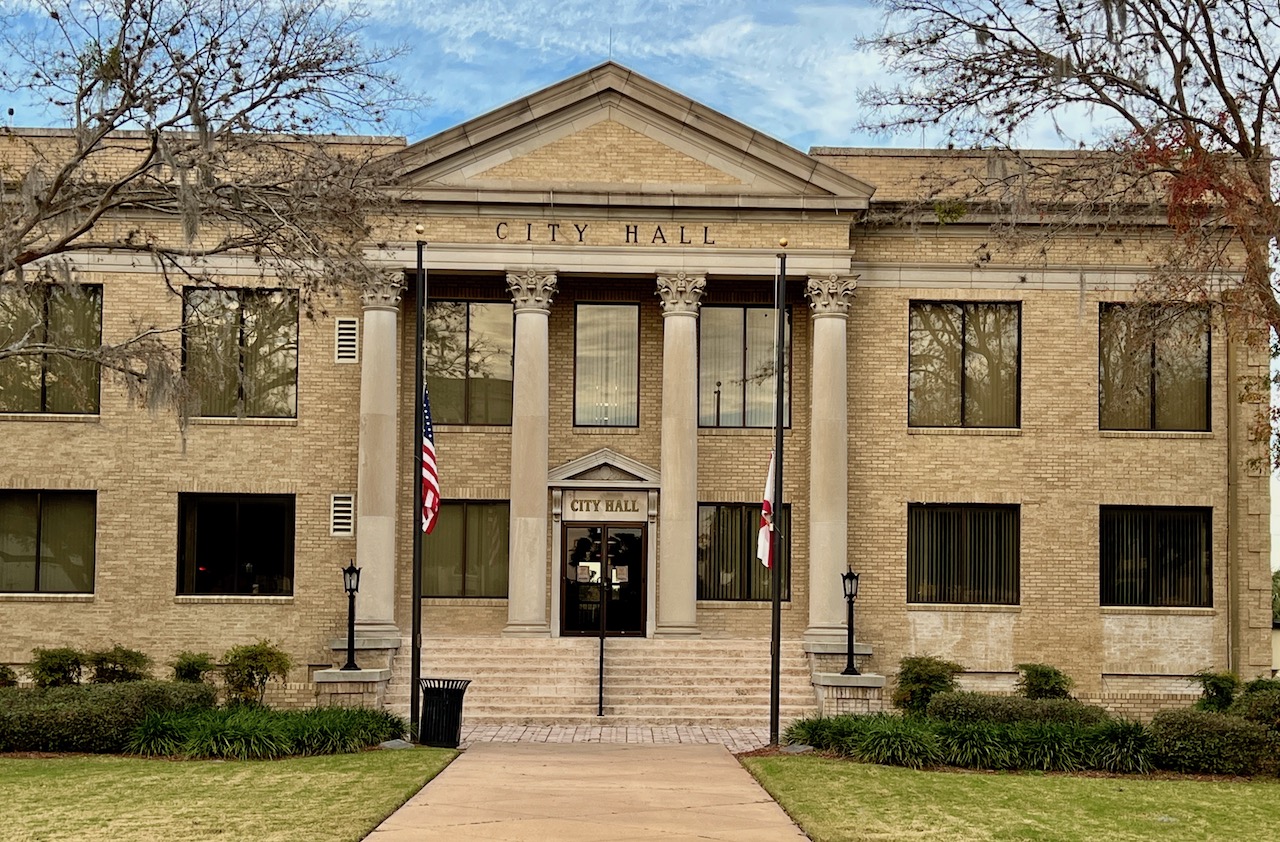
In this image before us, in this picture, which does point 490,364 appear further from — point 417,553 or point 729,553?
point 417,553

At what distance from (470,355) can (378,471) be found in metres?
3.43

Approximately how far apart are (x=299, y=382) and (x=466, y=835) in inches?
694

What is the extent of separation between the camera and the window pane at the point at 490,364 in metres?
30.5

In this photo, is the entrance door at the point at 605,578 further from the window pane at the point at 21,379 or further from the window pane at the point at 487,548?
the window pane at the point at 21,379

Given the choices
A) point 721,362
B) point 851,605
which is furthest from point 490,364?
point 851,605

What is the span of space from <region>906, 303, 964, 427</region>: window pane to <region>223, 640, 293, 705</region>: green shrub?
42.7 ft

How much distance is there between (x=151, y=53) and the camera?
63.8ft

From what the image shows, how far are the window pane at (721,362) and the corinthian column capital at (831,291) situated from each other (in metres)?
2.18

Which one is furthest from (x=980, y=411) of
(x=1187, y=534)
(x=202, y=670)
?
(x=202, y=670)

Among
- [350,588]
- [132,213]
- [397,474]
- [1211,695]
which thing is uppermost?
[132,213]

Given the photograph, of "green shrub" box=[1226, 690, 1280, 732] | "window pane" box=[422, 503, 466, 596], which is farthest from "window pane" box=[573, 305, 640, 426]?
"green shrub" box=[1226, 690, 1280, 732]

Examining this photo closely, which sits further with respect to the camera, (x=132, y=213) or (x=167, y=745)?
(x=132, y=213)

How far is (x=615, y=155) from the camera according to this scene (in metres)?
29.3

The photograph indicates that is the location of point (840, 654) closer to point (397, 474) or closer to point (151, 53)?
→ point (397, 474)
